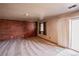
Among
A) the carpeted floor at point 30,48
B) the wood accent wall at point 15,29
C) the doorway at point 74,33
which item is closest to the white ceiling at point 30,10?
the wood accent wall at point 15,29

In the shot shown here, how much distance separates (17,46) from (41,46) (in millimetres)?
373

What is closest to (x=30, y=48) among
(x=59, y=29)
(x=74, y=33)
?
(x=59, y=29)

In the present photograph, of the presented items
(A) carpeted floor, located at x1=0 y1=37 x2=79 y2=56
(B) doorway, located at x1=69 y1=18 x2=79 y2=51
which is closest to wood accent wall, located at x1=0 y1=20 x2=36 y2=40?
(A) carpeted floor, located at x1=0 y1=37 x2=79 y2=56

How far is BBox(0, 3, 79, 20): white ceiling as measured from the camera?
1770 millimetres

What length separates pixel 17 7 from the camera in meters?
1.81

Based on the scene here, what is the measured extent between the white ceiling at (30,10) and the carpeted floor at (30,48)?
1.25ft

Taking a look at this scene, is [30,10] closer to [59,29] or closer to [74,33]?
[59,29]

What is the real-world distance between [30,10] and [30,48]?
61 centimetres

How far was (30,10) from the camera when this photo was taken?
77.6 inches

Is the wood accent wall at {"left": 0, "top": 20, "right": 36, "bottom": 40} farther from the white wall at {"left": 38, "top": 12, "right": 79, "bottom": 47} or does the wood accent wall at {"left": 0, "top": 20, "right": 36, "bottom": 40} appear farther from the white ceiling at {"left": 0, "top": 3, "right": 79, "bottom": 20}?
the white wall at {"left": 38, "top": 12, "right": 79, "bottom": 47}

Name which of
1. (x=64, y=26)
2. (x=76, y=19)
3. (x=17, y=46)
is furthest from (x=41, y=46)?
(x=76, y=19)

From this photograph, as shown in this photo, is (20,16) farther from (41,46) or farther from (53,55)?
(53,55)

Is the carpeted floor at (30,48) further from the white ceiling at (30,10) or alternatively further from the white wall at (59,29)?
the white ceiling at (30,10)

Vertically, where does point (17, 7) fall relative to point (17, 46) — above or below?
above
